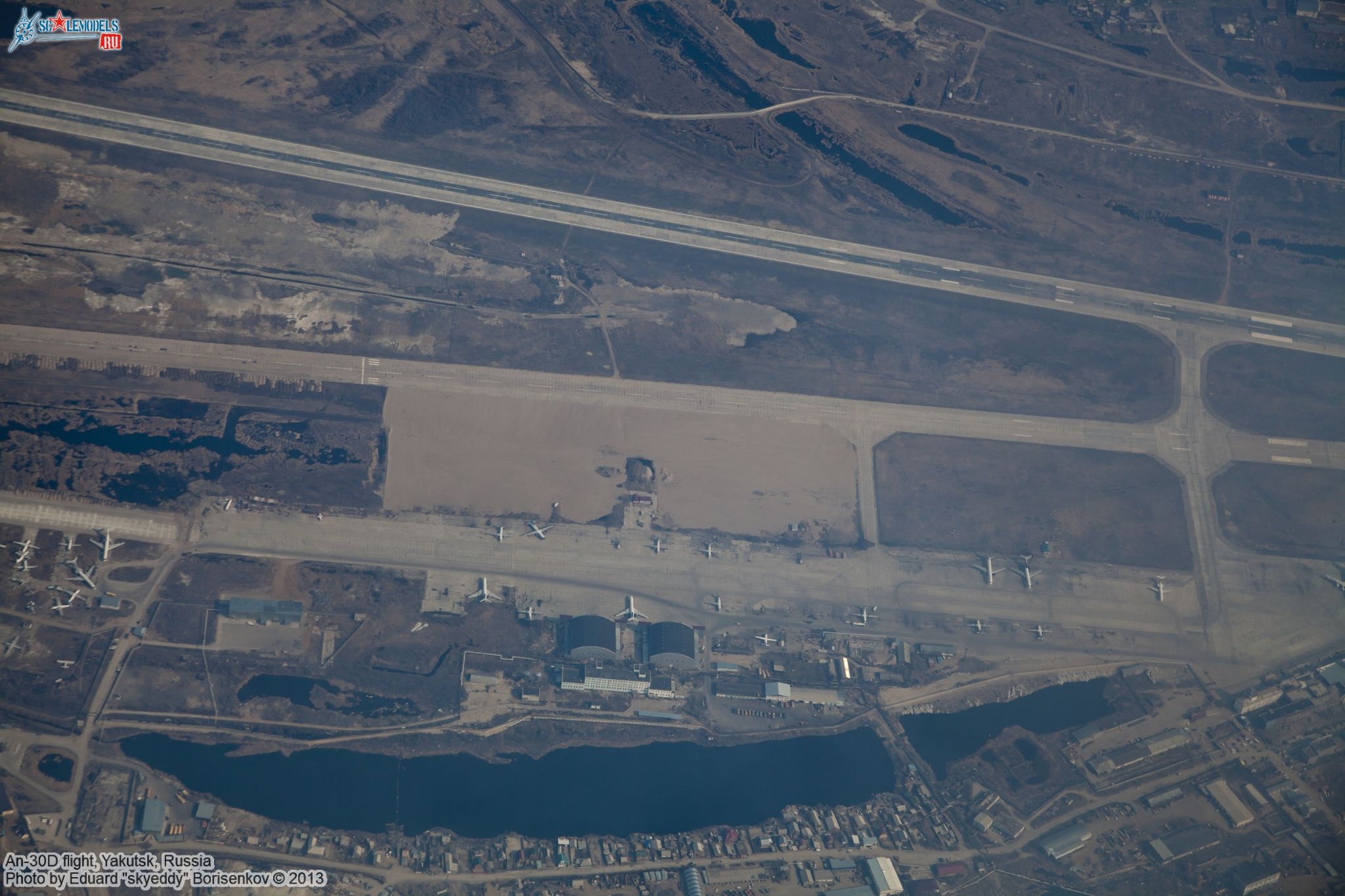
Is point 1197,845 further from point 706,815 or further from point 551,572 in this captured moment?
point 551,572

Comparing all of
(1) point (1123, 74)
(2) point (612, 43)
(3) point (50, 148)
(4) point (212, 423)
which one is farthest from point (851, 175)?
(3) point (50, 148)

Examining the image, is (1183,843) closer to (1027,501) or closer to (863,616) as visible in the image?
(1027,501)

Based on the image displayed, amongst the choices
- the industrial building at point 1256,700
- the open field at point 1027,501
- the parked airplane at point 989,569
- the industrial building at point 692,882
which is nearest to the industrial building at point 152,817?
the industrial building at point 692,882

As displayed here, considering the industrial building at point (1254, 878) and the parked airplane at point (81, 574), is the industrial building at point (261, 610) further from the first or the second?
the industrial building at point (1254, 878)

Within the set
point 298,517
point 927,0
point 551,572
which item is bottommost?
point 551,572

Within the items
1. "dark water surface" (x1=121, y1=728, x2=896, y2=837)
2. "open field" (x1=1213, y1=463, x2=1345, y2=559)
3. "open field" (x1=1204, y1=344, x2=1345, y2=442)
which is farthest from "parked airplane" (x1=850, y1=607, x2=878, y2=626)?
"open field" (x1=1204, y1=344, x2=1345, y2=442)

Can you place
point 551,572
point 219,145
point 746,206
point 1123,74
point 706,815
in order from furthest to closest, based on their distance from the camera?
point 1123,74
point 746,206
point 219,145
point 551,572
point 706,815

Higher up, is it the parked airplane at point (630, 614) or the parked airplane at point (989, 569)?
the parked airplane at point (989, 569)
